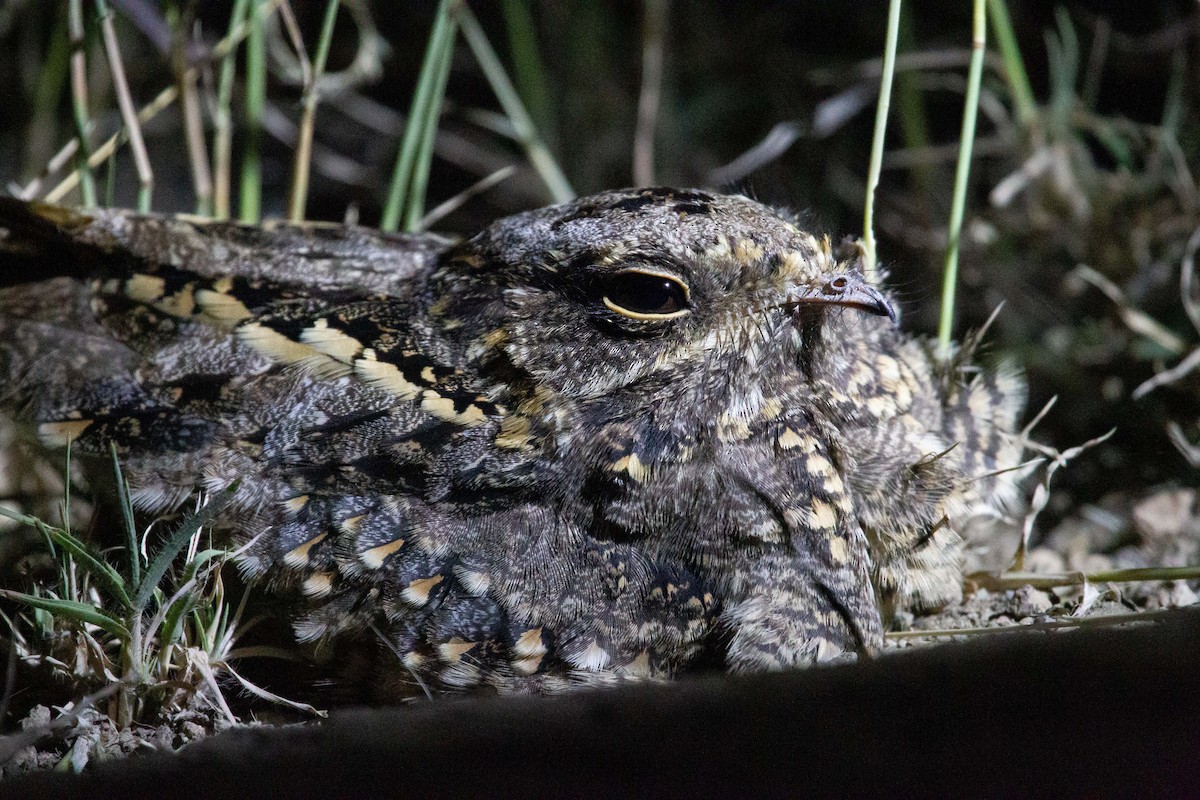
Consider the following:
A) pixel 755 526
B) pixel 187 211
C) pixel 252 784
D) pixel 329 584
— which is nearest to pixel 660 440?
pixel 755 526

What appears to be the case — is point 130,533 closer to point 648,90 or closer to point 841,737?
point 841,737

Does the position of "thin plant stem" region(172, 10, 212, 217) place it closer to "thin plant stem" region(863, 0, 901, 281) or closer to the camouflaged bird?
the camouflaged bird

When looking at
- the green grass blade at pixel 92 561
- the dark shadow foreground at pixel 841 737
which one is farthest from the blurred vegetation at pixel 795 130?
the dark shadow foreground at pixel 841 737

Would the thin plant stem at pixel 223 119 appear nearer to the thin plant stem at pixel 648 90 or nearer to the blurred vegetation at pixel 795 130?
the blurred vegetation at pixel 795 130

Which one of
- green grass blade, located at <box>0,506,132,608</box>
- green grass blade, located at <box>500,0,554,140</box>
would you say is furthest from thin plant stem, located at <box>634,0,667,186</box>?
green grass blade, located at <box>0,506,132,608</box>

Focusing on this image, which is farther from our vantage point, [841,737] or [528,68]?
[528,68]

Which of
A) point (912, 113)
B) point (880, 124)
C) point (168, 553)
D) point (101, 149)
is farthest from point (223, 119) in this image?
point (912, 113)
